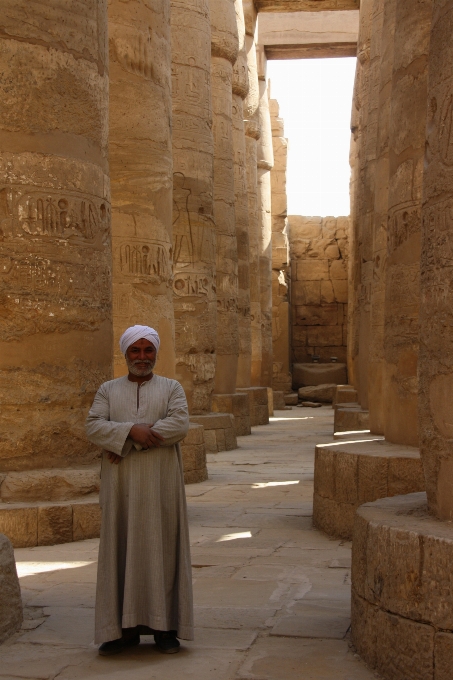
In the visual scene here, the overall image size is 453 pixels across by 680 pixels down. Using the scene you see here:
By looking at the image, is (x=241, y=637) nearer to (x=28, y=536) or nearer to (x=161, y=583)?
(x=161, y=583)

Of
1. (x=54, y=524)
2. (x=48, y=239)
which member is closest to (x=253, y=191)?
(x=48, y=239)

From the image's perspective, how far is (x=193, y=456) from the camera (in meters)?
10.0

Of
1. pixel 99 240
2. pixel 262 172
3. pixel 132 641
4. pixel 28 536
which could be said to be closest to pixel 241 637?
pixel 132 641

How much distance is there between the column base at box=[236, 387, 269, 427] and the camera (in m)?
18.2

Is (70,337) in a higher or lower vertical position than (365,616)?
higher

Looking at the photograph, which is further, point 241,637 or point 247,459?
point 247,459

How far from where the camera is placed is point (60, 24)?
266 inches

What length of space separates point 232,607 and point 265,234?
685 inches

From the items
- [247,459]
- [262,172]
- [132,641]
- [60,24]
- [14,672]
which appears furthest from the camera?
[262,172]

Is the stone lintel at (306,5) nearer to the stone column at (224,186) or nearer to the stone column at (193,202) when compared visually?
the stone column at (224,186)

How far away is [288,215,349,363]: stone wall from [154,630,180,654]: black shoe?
24447 mm

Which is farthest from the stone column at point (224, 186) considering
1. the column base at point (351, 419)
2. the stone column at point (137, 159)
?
the stone column at point (137, 159)

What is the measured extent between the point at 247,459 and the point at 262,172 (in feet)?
38.9

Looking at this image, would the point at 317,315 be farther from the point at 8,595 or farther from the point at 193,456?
the point at 8,595
